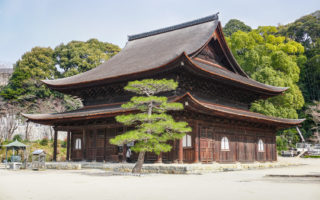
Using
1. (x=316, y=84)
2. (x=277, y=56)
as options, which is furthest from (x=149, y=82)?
(x=316, y=84)

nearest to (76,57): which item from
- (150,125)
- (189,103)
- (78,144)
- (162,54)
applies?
(78,144)

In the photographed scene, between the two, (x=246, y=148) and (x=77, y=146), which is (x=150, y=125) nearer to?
(x=246, y=148)

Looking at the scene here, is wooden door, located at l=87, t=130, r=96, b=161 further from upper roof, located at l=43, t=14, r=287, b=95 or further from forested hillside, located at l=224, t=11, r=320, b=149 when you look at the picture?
forested hillside, located at l=224, t=11, r=320, b=149

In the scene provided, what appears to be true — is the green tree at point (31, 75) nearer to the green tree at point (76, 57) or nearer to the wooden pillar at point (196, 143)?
the green tree at point (76, 57)

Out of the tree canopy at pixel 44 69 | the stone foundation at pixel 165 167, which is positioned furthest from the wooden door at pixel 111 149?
the tree canopy at pixel 44 69

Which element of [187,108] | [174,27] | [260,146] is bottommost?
[260,146]

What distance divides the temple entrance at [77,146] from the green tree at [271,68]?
1918 cm

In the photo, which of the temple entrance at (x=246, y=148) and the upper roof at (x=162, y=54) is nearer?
the upper roof at (x=162, y=54)

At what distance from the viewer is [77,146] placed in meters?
24.9

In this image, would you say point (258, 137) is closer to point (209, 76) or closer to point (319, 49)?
point (209, 76)

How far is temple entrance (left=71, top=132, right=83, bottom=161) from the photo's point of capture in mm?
24641

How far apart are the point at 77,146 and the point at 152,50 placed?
1015 centimetres

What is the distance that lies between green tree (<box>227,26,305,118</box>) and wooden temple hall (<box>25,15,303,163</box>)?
8425 mm

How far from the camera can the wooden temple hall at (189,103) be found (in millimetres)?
19453
